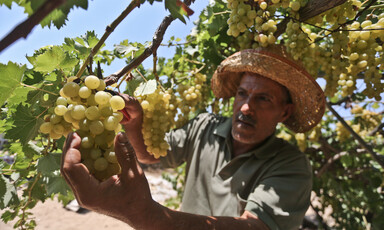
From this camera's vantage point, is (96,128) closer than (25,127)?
Yes

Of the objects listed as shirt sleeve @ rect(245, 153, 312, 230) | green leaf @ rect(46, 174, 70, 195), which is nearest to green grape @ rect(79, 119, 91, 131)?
green leaf @ rect(46, 174, 70, 195)

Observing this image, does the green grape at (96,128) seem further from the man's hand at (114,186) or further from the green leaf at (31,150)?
the green leaf at (31,150)

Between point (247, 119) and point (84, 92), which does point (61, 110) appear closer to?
point (84, 92)

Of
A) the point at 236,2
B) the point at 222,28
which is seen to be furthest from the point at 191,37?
the point at 236,2

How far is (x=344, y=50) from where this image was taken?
1.71m

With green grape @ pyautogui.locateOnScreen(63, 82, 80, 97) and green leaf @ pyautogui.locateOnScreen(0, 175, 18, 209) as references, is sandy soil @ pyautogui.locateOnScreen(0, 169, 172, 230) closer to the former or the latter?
green leaf @ pyautogui.locateOnScreen(0, 175, 18, 209)

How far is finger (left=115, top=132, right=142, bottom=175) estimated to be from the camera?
833 mm

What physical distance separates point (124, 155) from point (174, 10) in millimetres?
446

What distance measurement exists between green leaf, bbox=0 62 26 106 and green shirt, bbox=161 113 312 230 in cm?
138

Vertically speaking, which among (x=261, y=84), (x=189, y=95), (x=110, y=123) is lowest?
(x=110, y=123)

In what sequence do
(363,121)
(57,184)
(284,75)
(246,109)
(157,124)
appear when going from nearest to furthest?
(57,184) → (157,124) → (284,75) → (246,109) → (363,121)

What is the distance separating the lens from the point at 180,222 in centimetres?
112

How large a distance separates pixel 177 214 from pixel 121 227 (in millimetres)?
4735

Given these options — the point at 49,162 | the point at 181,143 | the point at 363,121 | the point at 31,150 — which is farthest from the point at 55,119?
the point at 363,121
